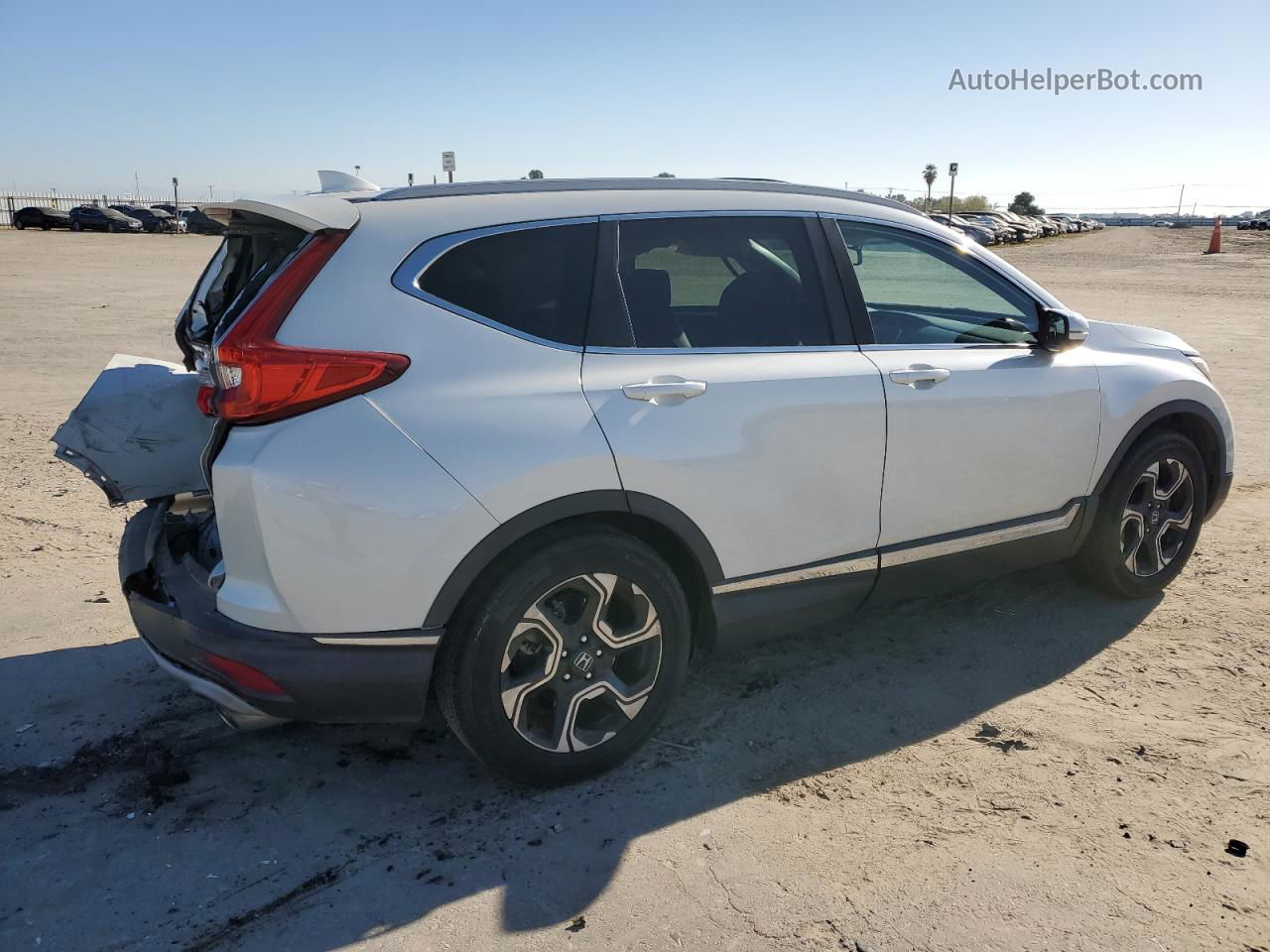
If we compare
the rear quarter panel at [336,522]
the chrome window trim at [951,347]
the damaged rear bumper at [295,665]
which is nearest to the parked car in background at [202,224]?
the rear quarter panel at [336,522]

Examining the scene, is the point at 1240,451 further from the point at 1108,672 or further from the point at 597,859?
the point at 597,859

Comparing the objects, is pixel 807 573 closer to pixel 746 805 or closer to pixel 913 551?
pixel 913 551

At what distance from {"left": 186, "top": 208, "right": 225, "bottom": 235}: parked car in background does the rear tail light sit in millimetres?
1044

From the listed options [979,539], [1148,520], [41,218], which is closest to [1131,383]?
[1148,520]

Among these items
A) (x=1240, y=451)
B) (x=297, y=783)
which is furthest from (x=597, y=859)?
(x=1240, y=451)

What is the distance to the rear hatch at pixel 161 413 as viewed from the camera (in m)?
3.29

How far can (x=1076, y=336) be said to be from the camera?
13.4ft

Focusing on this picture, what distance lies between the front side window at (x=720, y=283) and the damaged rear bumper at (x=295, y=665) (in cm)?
126

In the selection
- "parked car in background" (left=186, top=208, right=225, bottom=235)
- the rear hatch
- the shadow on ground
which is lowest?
the shadow on ground

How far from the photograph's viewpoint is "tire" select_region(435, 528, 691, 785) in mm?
2994

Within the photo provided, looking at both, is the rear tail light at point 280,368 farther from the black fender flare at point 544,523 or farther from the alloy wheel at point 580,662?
the alloy wheel at point 580,662

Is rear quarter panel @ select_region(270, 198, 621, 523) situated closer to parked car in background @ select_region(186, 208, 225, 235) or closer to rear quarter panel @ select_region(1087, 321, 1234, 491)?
parked car in background @ select_region(186, 208, 225, 235)

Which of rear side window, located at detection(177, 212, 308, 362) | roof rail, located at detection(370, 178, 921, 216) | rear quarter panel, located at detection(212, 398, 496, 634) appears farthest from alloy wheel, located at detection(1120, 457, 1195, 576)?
rear side window, located at detection(177, 212, 308, 362)

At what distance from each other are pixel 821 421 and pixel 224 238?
7.53 ft
